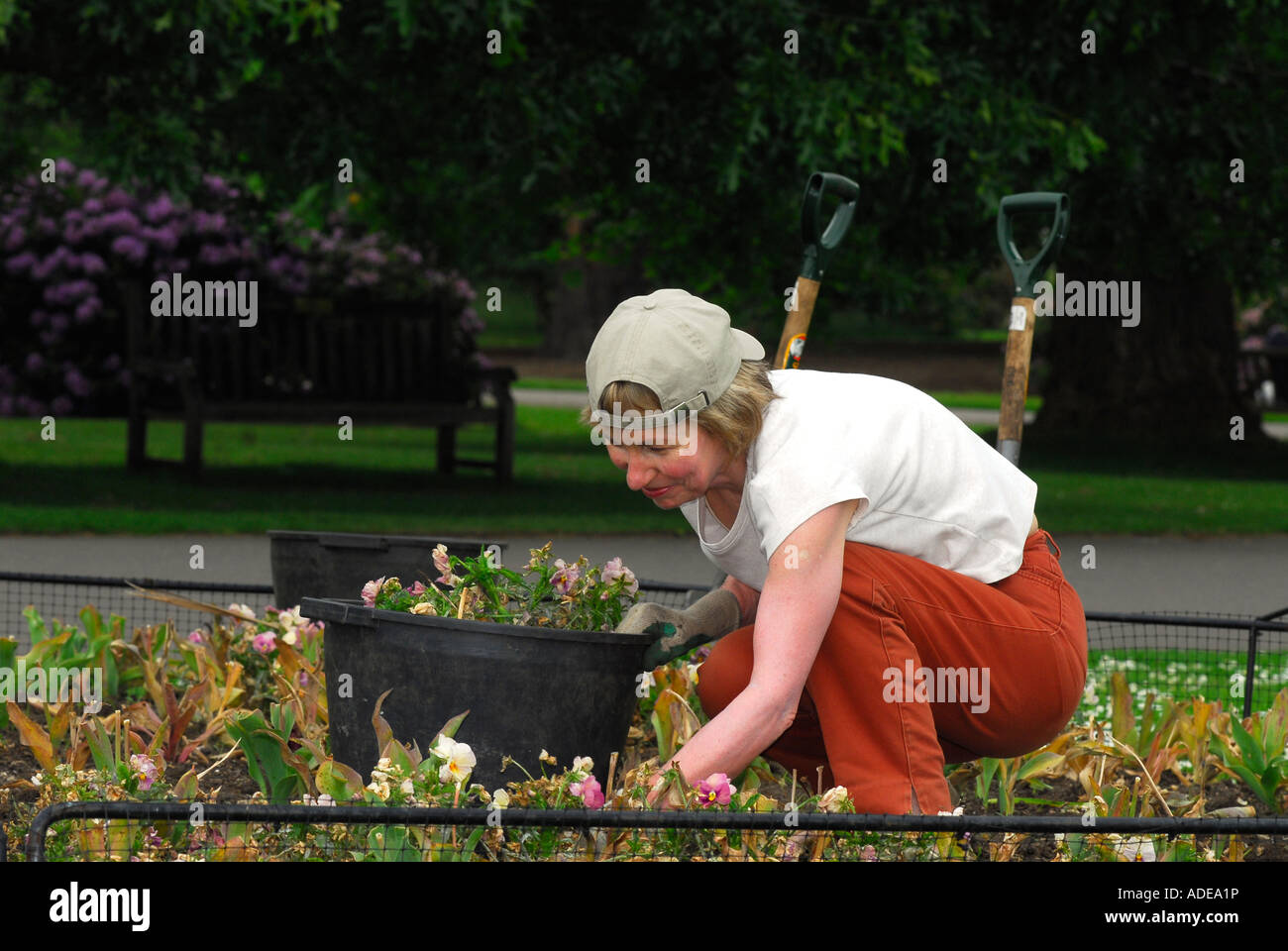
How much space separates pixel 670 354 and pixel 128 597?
15.2ft

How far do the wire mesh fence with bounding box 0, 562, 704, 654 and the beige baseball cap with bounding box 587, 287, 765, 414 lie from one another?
2.84 ft

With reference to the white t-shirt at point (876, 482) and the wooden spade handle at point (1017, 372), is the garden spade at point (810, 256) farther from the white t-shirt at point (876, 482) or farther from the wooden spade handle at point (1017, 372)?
the white t-shirt at point (876, 482)

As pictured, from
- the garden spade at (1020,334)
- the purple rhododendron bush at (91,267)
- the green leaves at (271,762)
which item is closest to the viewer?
the green leaves at (271,762)

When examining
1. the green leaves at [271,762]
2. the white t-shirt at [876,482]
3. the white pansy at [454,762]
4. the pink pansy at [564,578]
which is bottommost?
the green leaves at [271,762]

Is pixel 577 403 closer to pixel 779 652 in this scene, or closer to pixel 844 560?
pixel 844 560

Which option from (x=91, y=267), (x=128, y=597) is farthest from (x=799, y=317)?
(x=91, y=267)

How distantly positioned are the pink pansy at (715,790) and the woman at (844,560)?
5cm

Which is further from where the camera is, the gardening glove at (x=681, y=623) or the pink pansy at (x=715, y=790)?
the gardening glove at (x=681, y=623)

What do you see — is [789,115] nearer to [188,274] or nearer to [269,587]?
[269,587]

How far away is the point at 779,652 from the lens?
2803 mm

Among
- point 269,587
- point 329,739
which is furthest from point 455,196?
point 329,739

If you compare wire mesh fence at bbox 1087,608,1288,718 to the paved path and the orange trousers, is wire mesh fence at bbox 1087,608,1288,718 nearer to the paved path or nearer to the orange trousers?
the orange trousers

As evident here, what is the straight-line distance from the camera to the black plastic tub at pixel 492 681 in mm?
3043

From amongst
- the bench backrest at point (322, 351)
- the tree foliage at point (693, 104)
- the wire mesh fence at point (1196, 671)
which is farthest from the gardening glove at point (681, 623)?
the bench backrest at point (322, 351)
